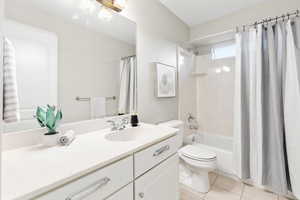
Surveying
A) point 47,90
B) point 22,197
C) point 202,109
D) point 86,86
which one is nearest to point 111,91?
point 86,86

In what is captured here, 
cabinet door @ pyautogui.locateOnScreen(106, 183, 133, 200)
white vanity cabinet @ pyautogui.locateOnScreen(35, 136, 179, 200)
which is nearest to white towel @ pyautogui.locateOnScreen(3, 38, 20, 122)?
white vanity cabinet @ pyautogui.locateOnScreen(35, 136, 179, 200)

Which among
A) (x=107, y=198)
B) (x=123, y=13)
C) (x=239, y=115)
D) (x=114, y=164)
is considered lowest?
(x=107, y=198)

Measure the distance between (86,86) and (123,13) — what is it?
823mm

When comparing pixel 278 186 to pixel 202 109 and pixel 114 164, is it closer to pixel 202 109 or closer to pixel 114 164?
pixel 202 109

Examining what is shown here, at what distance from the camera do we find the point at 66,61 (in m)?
1.00

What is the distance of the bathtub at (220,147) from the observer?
1835 millimetres

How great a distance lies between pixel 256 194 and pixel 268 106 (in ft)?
3.31

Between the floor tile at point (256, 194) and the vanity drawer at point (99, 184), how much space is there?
5.10 feet

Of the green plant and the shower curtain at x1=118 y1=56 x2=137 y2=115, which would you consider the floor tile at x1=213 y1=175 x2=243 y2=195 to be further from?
the green plant

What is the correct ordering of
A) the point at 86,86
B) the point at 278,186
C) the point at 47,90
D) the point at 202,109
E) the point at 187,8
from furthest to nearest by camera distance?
the point at 202,109
the point at 187,8
the point at 278,186
the point at 86,86
the point at 47,90

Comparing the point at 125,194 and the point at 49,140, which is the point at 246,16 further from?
the point at 49,140

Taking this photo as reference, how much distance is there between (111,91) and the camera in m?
1.29

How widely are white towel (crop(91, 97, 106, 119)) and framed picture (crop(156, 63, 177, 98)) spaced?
71cm

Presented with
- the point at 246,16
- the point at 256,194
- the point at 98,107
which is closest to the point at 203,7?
the point at 246,16
